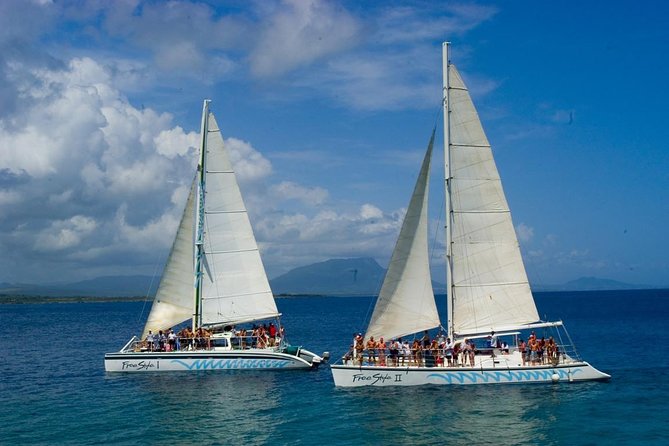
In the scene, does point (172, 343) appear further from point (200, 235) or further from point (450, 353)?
point (450, 353)

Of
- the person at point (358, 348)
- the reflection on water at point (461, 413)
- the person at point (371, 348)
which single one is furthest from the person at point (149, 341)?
the person at point (371, 348)

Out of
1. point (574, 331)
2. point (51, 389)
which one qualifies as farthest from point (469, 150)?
point (574, 331)

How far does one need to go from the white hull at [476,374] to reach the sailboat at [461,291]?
52 mm

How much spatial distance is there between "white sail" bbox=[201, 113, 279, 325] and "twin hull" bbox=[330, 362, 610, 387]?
1172 centimetres

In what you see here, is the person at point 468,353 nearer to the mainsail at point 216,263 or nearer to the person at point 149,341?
the mainsail at point 216,263

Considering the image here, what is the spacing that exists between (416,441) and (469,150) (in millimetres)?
15968

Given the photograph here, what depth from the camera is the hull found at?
133 ft

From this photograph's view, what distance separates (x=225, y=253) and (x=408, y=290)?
14.7 meters

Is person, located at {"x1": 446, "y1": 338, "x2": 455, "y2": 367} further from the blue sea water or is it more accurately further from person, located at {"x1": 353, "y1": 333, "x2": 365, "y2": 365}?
person, located at {"x1": 353, "y1": 333, "x2": 365, "y2": 365}

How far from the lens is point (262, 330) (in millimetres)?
42625

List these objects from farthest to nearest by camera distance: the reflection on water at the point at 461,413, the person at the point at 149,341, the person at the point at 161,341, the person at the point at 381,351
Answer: the person at the point at 149,341 < the person at the point at 161,341 < the person at the point at 381,351 < the reflection on water at the point at 461,413

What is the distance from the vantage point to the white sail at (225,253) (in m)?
43.5

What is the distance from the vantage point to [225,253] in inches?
1720

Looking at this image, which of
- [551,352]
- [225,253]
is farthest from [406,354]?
[225,253]
